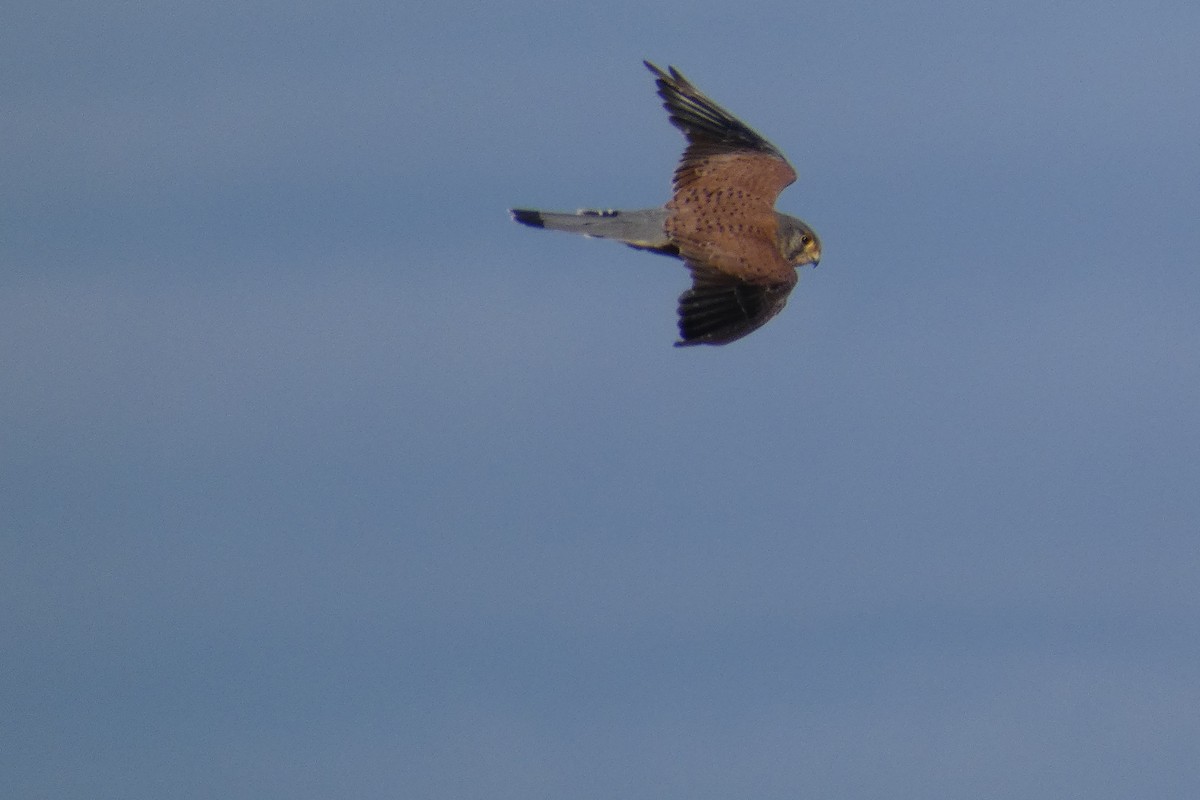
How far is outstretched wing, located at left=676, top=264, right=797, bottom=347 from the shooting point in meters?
13.5

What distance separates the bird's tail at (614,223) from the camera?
13.9 m

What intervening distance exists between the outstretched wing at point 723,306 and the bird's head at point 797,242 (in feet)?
0.81

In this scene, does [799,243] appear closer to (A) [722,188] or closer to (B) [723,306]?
(A) [722,188]

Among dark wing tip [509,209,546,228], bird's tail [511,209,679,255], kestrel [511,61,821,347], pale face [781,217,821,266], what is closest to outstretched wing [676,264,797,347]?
kestrel [511,61,821,347]

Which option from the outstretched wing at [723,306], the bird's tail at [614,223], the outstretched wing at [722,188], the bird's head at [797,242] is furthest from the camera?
the bird's head at [797,242]

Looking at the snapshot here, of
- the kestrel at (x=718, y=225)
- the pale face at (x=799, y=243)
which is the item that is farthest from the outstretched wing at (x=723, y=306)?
the pale face at (x=799, y=243)

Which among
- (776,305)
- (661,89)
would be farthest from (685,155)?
(776,305)

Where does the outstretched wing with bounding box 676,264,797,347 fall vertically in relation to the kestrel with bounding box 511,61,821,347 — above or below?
below

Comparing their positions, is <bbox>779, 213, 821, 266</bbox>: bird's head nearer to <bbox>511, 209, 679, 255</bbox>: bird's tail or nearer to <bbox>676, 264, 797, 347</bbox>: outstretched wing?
<bbox>676, 264, 797, 347</bbox>: outstretched wing

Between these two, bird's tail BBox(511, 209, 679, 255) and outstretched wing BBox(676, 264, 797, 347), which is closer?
outstretched wing BBox(676, 264, 797, 347)

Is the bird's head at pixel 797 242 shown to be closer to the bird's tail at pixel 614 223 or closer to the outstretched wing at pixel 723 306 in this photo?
the outstretched wing at pixel 723 306

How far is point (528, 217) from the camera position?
1396 centimetres

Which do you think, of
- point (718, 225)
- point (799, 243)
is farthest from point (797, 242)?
point (718, 225)

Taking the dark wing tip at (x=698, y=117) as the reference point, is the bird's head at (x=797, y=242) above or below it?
below
